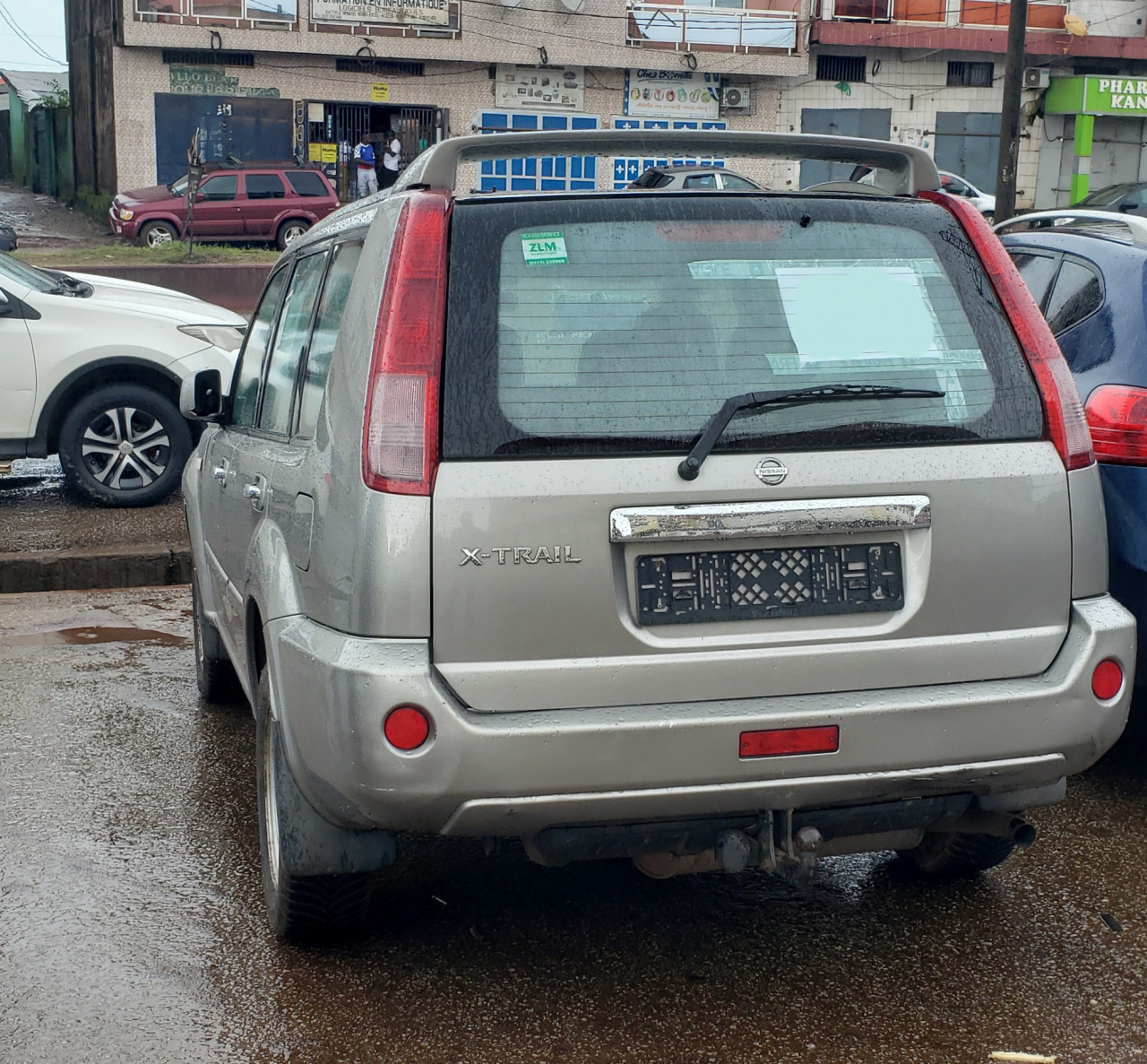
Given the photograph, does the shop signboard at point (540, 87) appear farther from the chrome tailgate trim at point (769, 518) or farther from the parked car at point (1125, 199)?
the chrome tailgate trim at point (769, 518)

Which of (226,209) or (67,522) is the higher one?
(226,209)

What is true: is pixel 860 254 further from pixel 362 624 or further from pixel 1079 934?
pixel 1079 934

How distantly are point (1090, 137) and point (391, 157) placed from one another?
58.4 feet

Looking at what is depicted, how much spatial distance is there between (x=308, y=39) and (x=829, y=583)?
31.5m

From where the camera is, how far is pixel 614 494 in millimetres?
2811

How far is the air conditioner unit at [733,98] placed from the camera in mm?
35438

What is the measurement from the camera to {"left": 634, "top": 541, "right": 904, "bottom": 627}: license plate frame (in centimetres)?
285

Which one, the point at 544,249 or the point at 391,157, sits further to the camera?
the point at 391,157

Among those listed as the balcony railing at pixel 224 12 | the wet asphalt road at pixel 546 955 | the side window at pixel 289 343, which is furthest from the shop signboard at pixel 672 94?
the wet asphalt road at pixel 546 955

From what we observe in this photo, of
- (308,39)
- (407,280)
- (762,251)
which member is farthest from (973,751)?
(308,39)

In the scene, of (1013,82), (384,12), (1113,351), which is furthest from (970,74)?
(1113,351)

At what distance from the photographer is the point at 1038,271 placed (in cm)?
524

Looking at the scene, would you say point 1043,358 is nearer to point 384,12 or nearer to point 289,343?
point 289,343

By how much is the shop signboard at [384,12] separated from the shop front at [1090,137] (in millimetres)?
15816
